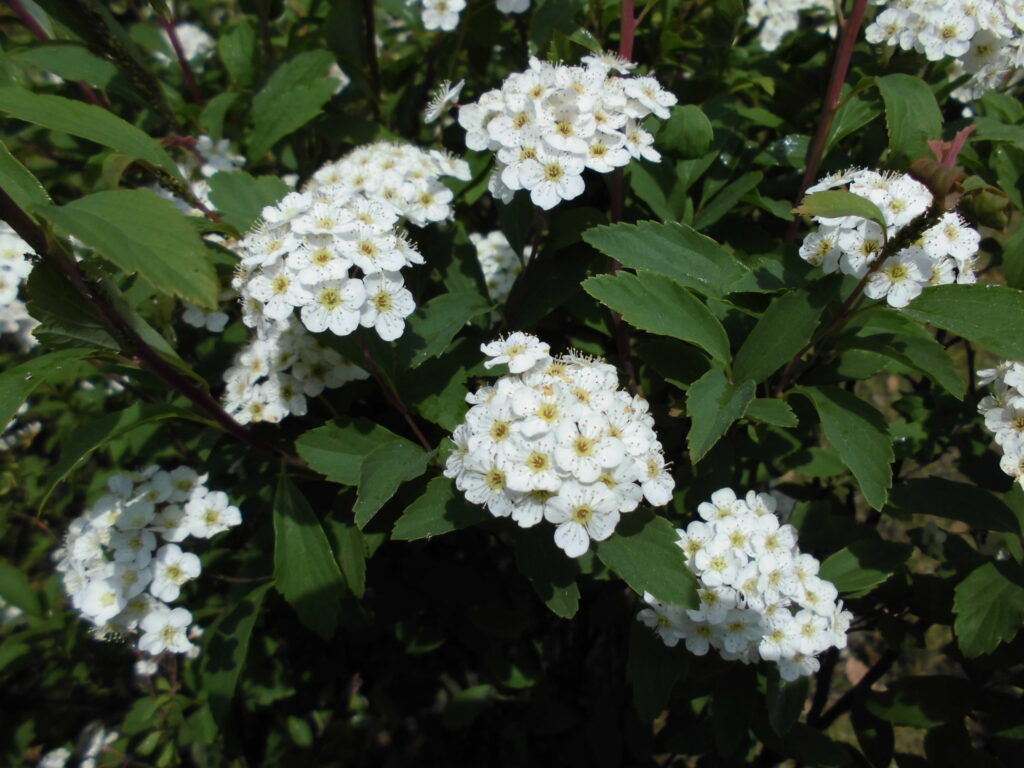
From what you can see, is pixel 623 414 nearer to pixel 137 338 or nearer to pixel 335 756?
pixel 137 338

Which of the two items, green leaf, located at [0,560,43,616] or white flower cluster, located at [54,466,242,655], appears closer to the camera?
white flower cluster, located at [54,466,242,655]

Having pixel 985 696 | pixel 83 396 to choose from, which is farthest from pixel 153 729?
pixel 985 696

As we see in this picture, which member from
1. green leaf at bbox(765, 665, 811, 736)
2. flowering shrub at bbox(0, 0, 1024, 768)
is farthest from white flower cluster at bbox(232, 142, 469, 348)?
green leaf at bbox(765, 665, 811, 736)

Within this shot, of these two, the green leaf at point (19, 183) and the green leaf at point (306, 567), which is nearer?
the green leaf at point (19, 183)

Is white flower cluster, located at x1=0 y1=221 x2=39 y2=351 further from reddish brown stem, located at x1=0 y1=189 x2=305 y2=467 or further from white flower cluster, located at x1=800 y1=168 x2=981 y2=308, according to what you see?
white flower cluster, located at x1=800 y1=168 x2=981 y2=308

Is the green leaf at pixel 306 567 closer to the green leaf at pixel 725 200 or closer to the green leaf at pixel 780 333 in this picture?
the green leaf at pixel 780 333

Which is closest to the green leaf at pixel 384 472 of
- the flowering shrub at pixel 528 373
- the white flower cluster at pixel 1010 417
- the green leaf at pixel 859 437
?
the flowering shrub at pixel 528 373

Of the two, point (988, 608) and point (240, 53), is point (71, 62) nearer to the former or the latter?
point (240, 53)
